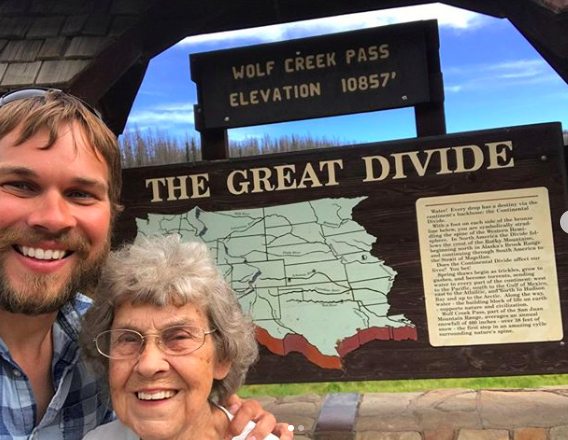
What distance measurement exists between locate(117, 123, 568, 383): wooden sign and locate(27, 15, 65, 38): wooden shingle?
3.61ft

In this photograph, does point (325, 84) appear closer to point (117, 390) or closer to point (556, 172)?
point (556, 172)

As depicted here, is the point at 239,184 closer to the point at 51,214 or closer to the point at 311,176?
the point at 311,176

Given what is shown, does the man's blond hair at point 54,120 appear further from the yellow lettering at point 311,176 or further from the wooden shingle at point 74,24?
the yellow lettering at point 311,176

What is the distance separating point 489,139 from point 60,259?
2.69 m

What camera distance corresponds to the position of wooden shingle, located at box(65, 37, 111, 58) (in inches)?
122

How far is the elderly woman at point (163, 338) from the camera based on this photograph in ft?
4.87

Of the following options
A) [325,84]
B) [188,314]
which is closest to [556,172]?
[325,84]

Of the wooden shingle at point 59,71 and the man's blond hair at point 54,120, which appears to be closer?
the man's blond hair at point 54,120

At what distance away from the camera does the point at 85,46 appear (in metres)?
3.15

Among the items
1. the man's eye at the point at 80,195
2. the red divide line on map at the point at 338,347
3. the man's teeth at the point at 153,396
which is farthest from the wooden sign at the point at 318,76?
the man's teeth at the point at 153,396

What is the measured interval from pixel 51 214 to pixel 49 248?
0.10 m

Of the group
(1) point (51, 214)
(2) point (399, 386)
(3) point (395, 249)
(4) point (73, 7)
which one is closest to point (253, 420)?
(1) point (51, 214)

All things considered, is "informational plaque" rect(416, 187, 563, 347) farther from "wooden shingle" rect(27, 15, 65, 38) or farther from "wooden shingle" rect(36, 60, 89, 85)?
"wooden shingle" rect(27, 15, 65, 38)

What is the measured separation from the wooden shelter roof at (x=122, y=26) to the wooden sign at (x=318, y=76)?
34 cm
